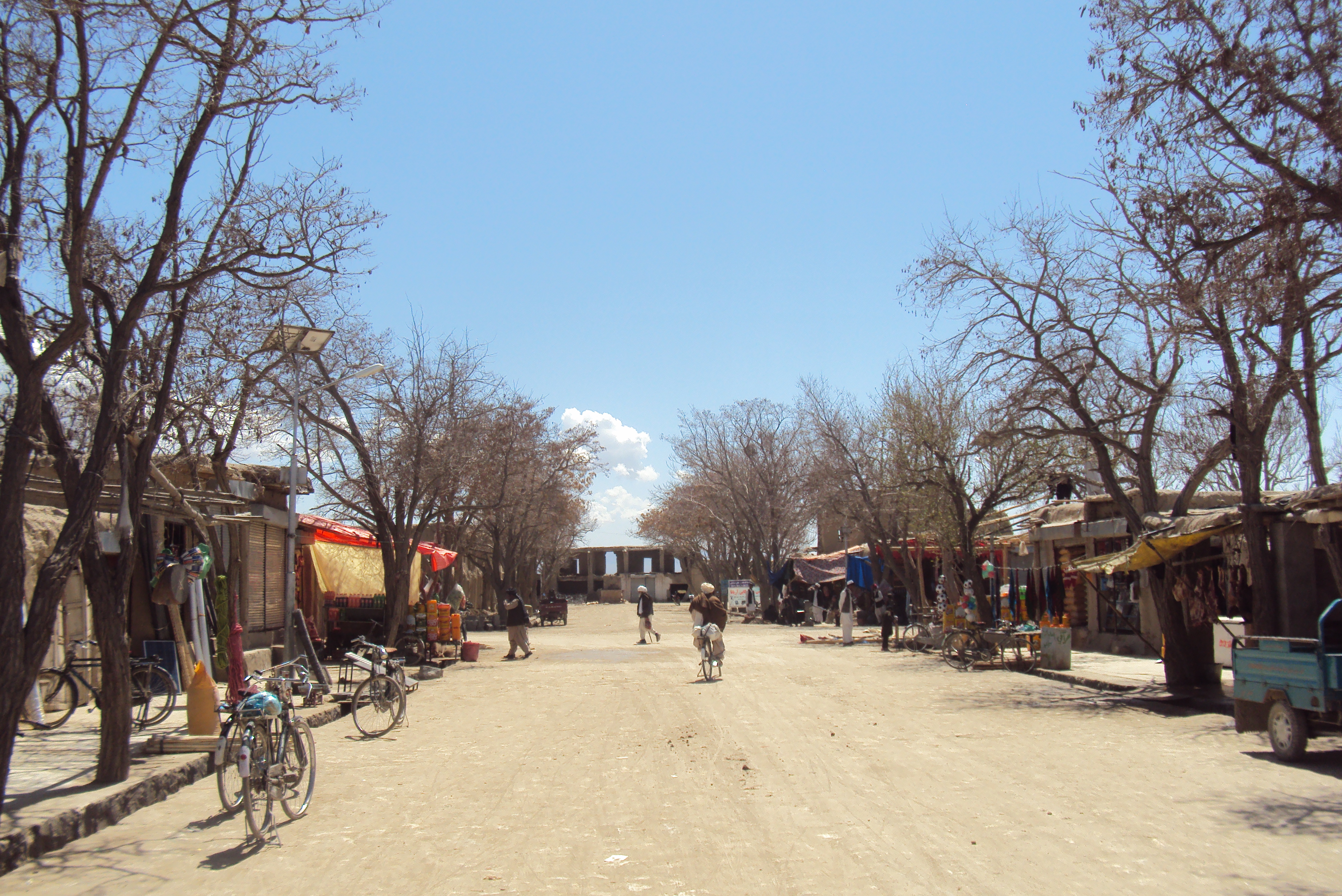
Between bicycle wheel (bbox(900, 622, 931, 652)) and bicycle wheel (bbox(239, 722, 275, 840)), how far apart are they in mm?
22058

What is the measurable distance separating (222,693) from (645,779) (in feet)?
29.2

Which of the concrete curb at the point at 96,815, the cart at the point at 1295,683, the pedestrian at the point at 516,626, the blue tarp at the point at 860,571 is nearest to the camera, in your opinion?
the concrete curb at the point at 96,815

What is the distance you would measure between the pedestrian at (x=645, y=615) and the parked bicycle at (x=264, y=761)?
23.8 m

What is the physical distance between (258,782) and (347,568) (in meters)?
19.7

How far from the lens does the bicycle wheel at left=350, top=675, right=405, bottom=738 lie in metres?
13.1

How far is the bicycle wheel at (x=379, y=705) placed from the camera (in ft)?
43.1

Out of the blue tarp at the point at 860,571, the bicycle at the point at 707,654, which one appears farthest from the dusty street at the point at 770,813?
the blue tarp at the point at 860,571

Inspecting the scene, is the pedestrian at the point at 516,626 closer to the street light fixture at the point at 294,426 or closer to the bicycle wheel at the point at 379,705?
the street light fixture at the point at 294,426

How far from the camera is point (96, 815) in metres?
8.17

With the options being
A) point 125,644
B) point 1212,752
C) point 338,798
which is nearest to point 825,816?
point 338,798

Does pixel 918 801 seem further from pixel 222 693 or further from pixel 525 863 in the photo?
pixel 222 693

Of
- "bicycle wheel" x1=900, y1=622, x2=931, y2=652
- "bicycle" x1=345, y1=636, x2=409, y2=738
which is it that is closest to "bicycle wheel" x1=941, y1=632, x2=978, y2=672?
"bicycle wheel" x1=900, y1=622, x2=931, y2=652

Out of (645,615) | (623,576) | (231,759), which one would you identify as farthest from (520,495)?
(623,576)

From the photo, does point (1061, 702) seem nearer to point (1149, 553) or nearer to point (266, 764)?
point (1149, 553)
